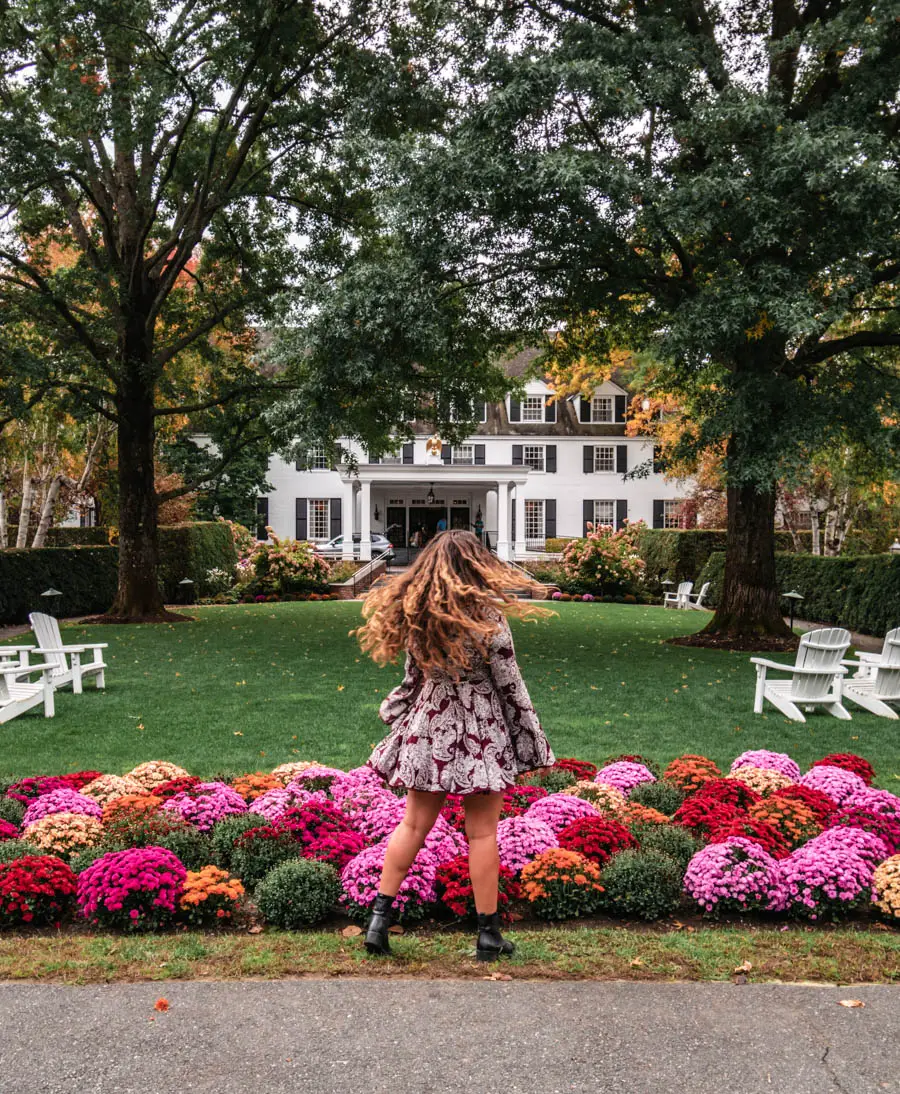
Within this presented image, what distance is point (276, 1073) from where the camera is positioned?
2.78 metres

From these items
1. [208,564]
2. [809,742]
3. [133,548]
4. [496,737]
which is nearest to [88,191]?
[133,548]

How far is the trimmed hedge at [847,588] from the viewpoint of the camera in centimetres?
1734

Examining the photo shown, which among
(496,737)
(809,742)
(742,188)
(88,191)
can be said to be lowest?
(809,742)

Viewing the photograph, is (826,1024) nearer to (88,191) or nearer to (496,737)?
(496,737)

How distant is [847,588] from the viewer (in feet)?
63.1

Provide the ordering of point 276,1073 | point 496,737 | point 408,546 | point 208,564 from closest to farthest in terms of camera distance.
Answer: point 276,1073
point 496,737
point 208,564
point 408,546

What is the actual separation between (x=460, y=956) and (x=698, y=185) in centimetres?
954

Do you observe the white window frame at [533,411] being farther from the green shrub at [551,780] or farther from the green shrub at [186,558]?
the green shrub at [551,780]

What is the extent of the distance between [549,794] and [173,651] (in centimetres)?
952

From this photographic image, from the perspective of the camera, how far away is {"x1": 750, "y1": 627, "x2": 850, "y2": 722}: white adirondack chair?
9117 millimetres

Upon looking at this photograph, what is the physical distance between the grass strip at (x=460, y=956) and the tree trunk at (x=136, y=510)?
51.8 ft

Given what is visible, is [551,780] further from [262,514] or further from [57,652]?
[262,514]

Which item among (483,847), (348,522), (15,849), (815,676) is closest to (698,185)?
(815,676)

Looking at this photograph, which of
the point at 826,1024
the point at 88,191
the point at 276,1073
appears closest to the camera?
the point at 276,1073
